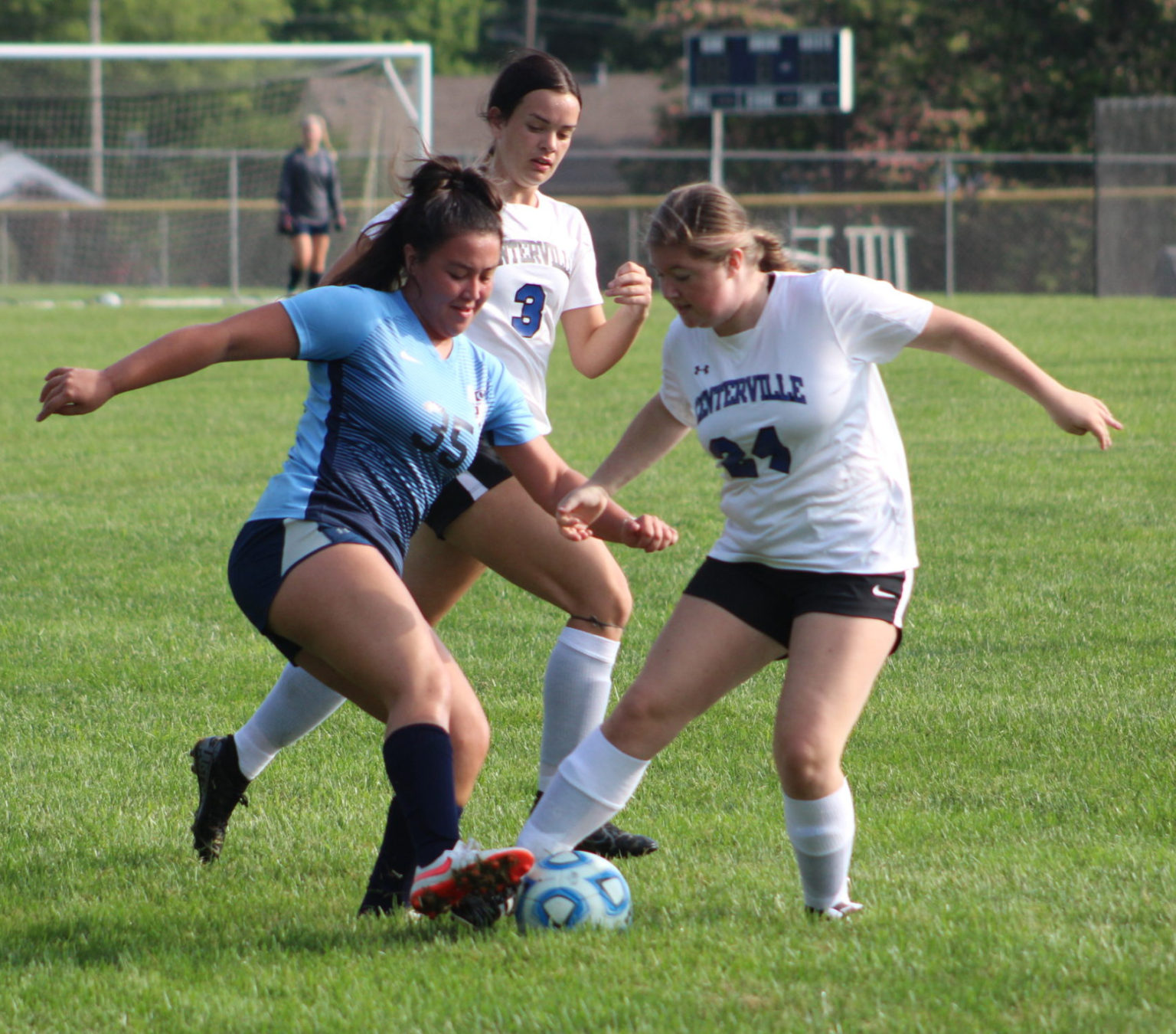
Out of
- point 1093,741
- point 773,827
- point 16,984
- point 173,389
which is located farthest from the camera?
point 173,389

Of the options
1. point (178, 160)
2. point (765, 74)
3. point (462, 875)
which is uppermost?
point (765, 74)

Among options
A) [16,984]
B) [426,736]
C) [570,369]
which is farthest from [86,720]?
[570,369]

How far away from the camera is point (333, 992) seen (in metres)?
3.28

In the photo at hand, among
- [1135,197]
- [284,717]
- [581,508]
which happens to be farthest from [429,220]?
[1135,197]

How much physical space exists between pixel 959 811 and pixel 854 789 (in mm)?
329

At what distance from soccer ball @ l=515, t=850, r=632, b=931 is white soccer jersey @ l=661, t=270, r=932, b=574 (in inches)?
31.0

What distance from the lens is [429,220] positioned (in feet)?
12.1

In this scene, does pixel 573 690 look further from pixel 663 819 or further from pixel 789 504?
pixel 789 504

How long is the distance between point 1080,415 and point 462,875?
170cm

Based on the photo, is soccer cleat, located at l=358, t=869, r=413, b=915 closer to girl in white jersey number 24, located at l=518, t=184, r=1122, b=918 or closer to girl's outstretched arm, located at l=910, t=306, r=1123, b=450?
girl in white jersey number 24, located at l=518, t=184, r=1122, b=918

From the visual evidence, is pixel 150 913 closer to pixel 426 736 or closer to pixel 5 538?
pixel 426 736

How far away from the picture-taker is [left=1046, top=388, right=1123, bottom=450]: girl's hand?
355 centimetres

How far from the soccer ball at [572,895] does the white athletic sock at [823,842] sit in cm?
43

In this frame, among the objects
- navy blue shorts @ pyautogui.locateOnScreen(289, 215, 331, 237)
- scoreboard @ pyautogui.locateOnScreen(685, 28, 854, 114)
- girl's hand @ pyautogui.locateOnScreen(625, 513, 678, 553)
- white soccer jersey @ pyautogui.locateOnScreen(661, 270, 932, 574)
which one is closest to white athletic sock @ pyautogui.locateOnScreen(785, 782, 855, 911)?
white soccer jersey @ pyautogui.locateOnScreen(661, 270, 932, 574)
